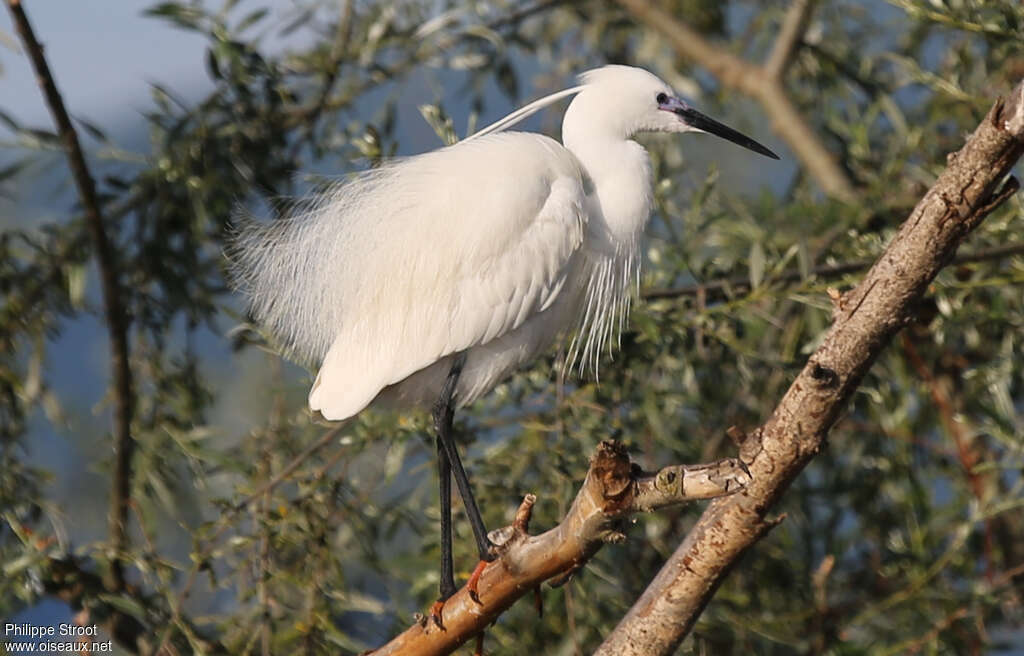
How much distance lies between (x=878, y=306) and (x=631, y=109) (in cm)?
73

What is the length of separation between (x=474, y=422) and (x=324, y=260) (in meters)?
0.62

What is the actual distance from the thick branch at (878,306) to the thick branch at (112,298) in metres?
1.14

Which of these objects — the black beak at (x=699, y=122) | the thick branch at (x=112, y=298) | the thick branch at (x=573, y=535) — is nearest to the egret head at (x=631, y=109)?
the black beak at (x=699, y=122)

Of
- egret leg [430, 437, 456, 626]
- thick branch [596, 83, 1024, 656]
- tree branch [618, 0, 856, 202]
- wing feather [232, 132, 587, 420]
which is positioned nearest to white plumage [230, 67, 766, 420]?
wing feather [232, 132, 587, 420]

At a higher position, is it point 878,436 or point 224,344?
point 224,344

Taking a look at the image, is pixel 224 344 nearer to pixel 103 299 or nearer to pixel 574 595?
pixel 103 299

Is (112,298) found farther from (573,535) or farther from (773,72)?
(773,72)

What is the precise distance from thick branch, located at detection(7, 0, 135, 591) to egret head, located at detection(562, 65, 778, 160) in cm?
85

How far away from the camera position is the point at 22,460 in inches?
99.2

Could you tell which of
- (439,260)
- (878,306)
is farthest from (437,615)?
(878,306)

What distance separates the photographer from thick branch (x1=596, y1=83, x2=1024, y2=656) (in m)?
1.27

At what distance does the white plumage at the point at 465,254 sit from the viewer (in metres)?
1.81

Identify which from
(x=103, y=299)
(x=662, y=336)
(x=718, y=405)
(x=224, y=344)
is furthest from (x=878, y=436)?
(x=103, y=299)

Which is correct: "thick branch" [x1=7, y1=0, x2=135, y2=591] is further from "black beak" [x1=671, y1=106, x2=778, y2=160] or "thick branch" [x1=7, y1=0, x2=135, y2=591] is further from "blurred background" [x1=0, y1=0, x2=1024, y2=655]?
"black beak" [x1=671, y1=106, x2=778, y2=160]
